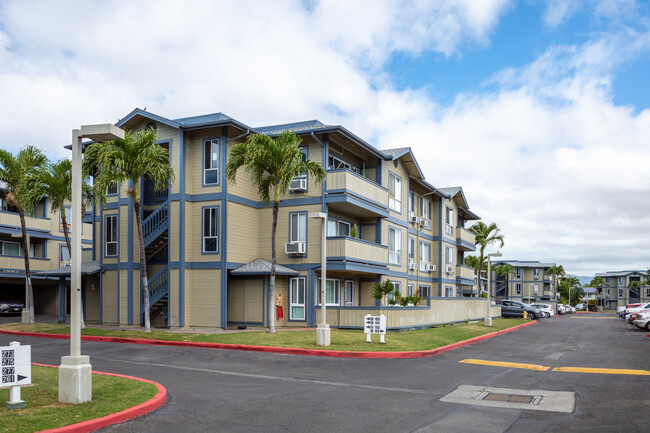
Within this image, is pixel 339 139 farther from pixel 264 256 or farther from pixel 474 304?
pixel 474 304

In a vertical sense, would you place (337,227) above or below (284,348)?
above

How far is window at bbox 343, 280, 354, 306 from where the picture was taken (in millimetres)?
31586

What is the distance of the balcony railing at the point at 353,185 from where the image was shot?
28.2m

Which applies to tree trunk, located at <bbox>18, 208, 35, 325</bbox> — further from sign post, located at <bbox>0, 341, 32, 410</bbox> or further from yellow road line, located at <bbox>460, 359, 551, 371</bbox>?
yellow road line, located at <bbox>460, 359, 551, 371</bbox>

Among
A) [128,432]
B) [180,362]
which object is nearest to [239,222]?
[180,362]

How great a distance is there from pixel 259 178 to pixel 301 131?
572 centimetres

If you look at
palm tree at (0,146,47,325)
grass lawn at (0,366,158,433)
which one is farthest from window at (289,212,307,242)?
grass lawn at (0,366,158,433)

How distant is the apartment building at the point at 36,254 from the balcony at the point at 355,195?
77.1 ft

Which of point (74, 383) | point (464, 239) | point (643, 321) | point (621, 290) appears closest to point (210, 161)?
point (74, 383)

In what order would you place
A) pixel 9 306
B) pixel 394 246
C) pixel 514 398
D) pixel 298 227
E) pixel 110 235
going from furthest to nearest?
pixel 9 306 < pixel 394 246 < pixel 110 235 < pixel 298 227 < pixel 514 398

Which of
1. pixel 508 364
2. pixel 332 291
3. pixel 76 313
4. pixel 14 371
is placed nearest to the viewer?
pixel 14 371

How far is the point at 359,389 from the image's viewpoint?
12656mm

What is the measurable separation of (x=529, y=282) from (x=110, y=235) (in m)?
106

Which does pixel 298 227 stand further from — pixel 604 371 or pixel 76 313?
pixel 76 313
